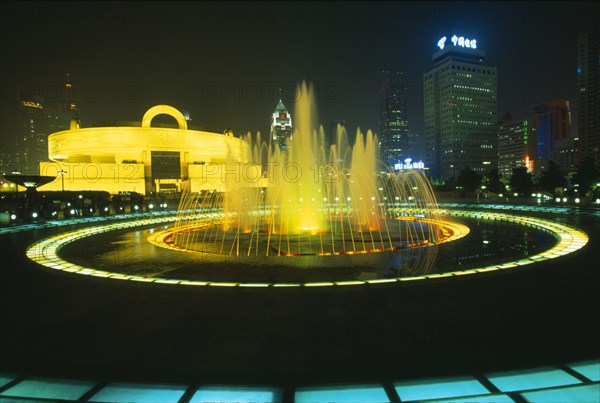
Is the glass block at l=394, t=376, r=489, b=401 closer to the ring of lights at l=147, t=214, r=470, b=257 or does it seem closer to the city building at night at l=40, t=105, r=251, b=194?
the ring of lights at l=147, t=214, r=470, b=257

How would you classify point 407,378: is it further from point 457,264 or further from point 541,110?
point 541,110

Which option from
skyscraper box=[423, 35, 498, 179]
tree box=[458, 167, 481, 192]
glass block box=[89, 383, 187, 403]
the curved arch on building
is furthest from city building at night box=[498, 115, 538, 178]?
glass block box=[89, 383, 187, 403]

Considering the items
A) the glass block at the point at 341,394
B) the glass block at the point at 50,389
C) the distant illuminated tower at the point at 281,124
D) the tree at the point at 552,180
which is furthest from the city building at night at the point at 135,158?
the distant illuminated tower at the point at 281,124

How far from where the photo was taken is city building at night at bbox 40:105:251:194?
61.5 meters

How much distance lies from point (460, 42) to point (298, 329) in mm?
164330

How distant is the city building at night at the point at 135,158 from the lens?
61.5 m

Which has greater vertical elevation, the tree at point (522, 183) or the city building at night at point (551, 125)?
the city building at night at point (551, 125)

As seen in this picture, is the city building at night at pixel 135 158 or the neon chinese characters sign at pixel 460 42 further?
the neon chinese characters sign at pixel 460 42

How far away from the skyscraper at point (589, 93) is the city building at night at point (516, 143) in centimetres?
4637

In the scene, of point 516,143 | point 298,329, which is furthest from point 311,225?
point 516,143

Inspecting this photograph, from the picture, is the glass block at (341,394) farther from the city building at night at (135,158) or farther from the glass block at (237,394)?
the city building at night at (135,158)

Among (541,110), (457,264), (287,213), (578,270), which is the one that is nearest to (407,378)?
(457,264)

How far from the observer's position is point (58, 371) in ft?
15.3

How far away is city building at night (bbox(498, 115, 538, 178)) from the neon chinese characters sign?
51417 mm
